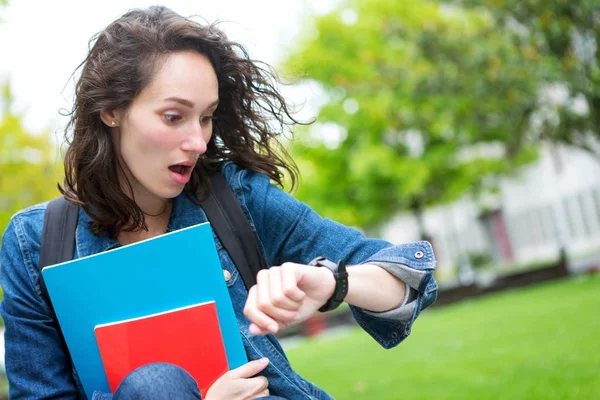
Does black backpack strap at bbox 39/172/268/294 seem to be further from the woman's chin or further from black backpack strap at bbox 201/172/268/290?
the woman's chin

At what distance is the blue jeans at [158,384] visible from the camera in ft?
6.05

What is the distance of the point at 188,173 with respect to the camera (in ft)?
7.54

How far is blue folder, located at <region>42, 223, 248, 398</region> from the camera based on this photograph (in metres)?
1.97

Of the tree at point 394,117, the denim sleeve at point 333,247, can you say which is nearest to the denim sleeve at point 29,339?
the denim sleeve at point 333,247

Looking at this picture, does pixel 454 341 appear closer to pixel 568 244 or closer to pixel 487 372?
pixel 487 372

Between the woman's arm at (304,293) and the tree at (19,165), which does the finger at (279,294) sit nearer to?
the woman's arm at (304,293)

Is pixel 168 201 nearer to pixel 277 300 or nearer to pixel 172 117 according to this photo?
pixel 172 117

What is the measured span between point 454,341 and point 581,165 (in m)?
19.1

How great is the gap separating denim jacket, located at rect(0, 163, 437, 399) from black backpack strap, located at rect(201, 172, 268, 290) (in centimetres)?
3

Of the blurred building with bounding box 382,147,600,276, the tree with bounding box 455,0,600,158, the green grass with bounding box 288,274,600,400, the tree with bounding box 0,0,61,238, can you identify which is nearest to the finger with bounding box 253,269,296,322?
the green grass with bounding box 288,274,600,400

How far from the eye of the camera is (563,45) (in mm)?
14484

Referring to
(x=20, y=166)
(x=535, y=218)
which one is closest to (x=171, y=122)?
(x=20, y=166)

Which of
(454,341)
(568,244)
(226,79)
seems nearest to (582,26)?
(454,341)

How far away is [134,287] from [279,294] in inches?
22.8
